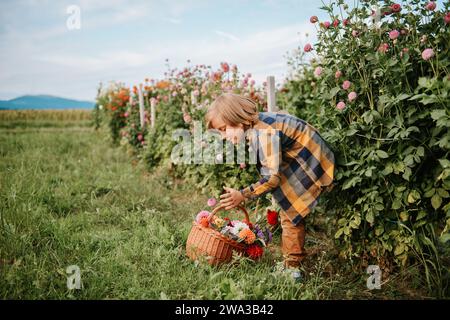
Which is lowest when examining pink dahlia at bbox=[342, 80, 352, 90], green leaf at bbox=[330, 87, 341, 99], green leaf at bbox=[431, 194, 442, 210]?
green leaf at bbox=[431, 194, 442, 210]

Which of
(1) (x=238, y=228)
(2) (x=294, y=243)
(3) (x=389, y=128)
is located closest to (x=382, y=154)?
(3) (x=389, y=128)

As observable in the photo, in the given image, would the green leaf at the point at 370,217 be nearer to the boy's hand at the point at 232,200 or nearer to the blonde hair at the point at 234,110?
the boy's hand at the point at 232,200

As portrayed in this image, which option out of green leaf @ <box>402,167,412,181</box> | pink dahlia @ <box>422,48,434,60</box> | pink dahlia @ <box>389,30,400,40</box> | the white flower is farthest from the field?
pink dahlia @ <box>389,30,400,40</box>

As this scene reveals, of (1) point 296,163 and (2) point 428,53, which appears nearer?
(2) point 428,53

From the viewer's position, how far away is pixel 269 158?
98.3 inches

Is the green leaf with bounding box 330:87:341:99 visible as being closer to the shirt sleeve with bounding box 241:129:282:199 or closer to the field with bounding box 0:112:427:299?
the shirt sleeve with bounding box 241:129:282:199

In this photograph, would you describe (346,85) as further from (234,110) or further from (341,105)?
(234,110)

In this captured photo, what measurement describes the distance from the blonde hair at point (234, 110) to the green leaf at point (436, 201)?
1249 millimetres

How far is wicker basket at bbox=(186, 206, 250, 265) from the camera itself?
8.49 feet

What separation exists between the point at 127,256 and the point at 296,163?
148 cm

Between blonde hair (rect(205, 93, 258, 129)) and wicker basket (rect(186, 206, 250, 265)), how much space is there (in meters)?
0.62

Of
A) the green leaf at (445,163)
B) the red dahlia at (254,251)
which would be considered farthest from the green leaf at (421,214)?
the red dahlia at (254,251)
